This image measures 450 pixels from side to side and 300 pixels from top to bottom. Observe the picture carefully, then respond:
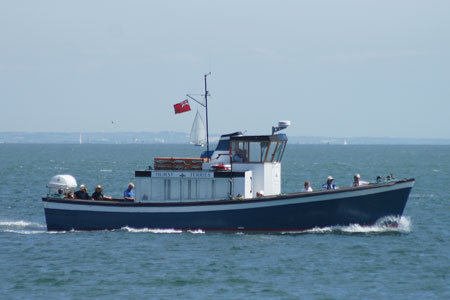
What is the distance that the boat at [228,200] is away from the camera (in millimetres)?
29125

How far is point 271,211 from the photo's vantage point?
29078 millimetres

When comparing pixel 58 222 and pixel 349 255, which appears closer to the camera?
pixel 349 255

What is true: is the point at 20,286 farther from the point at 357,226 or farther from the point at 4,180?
the point at 4,180

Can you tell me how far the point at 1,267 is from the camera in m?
25.1

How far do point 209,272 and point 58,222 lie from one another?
32.5ft

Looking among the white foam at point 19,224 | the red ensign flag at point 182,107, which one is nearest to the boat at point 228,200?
the red ensign flag at point 182,107

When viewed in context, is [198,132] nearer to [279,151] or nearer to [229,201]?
[279,151]

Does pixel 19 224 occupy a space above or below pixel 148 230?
below

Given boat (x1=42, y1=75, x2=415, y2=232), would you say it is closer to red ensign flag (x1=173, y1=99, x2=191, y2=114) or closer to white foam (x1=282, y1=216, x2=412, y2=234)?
white foam (x1=282, y1=216, x2=412, y2=234)

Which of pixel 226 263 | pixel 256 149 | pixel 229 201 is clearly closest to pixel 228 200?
pixel 229 201

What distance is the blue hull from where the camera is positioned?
29.0 metres

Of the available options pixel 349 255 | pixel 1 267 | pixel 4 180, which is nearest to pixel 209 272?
pixel 349 255

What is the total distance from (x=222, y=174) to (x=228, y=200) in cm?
129

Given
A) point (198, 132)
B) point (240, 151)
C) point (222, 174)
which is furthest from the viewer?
point (198, 132)
